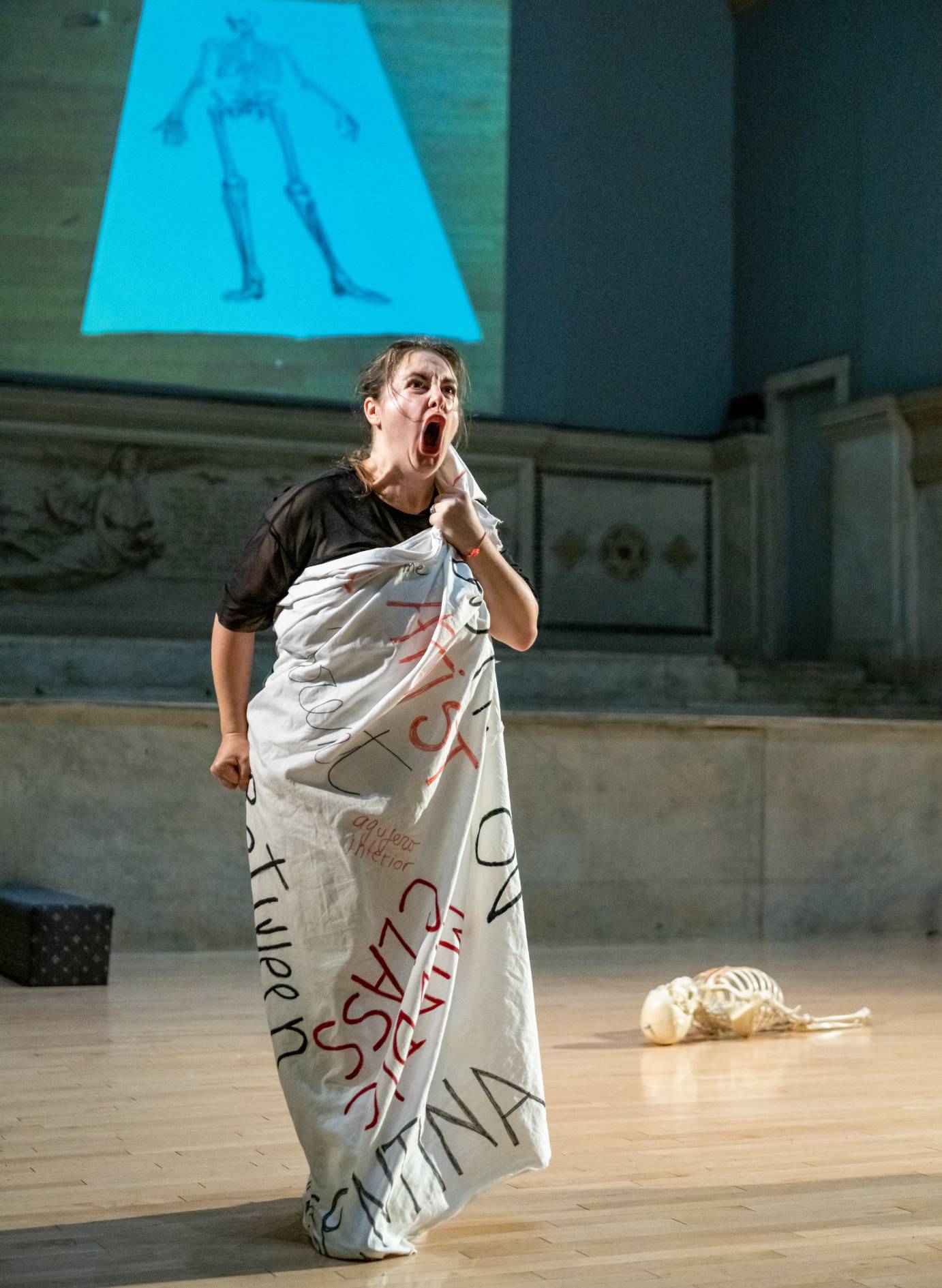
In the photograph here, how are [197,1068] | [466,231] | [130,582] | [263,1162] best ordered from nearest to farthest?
[263,1162] → [197,1068] → [130,582] → [466,231]

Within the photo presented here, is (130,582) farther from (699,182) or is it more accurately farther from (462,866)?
(462,866)

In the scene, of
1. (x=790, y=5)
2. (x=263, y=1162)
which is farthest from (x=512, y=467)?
(x=263, y=1162)

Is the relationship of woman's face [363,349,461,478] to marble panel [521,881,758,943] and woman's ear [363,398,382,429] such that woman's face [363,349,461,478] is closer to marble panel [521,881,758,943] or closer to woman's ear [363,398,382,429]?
woman's ear [363,398,382,429]

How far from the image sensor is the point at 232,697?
3205 mm

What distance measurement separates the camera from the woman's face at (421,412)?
3.04 meters

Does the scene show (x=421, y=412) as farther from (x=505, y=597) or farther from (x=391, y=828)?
(x=391, y=828)

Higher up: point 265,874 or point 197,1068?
point 265,874

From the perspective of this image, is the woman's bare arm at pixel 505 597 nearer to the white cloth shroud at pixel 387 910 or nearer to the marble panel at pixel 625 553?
the white cloth shroud at pixel 387 910

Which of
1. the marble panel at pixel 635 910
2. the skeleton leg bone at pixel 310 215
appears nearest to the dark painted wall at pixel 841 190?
the skeleton leg bone at pixel 310 215

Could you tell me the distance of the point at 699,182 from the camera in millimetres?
14766

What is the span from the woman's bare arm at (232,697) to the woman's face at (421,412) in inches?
18.0

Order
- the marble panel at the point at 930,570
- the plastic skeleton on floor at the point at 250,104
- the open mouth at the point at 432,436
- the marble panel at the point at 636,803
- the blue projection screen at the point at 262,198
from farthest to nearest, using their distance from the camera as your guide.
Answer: the plastic skeleton on floor at the point at 250,104 < the blue projection screen at the point at 262,198 < the marble panel at the point at 930,570 < the marble panel at the point at 636,803 < the open mouth at the point at 432,436

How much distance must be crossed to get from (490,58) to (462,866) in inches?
465

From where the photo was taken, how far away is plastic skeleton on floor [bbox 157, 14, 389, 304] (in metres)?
12.9
